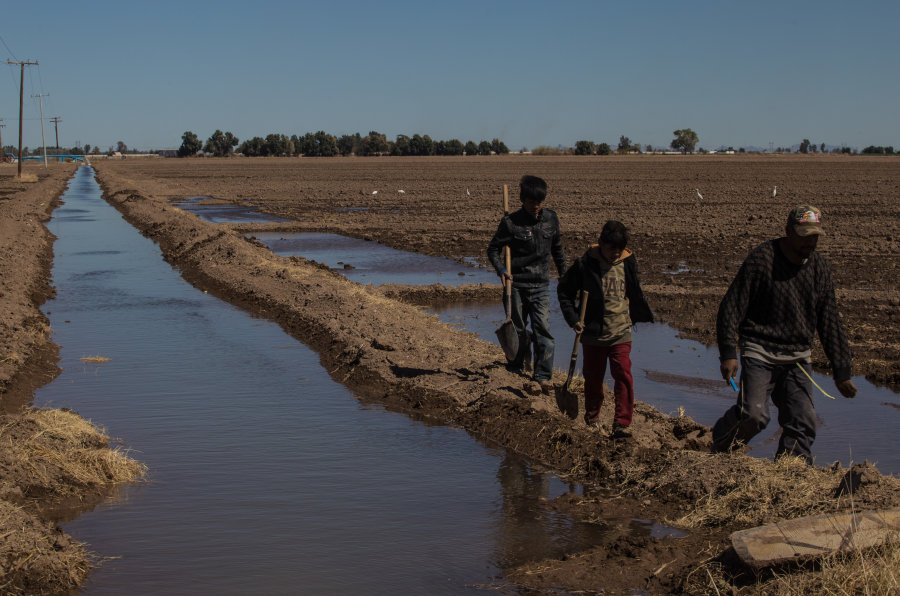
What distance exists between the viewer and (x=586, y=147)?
556ft

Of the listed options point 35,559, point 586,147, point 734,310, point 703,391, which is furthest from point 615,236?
point 586,147

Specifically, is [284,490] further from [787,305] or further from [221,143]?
[221,143]

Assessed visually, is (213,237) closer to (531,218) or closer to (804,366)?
(531,218)

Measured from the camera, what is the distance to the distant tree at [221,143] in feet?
643

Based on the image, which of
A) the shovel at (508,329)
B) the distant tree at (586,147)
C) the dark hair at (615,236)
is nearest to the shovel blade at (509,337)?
the shovel at (508,329)

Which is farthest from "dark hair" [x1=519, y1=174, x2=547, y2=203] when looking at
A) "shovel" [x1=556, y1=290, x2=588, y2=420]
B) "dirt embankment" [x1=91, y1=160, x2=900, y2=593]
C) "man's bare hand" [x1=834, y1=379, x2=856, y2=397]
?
"man's bare hand" [x1=834, y1=379, x2=856, y2=397]

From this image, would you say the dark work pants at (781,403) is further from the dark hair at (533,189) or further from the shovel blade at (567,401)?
the dark hair at (533,189)

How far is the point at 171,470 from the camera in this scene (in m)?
6.96

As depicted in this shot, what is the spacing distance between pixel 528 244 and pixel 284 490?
2965 millimetres

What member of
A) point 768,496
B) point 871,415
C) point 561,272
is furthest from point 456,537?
point 871,415

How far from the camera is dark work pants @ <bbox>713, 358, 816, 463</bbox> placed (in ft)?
18.7

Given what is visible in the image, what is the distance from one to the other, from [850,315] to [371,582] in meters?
10.1

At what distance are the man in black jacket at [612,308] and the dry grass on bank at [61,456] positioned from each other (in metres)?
3.44

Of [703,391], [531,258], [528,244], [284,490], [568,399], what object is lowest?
[284,490]
